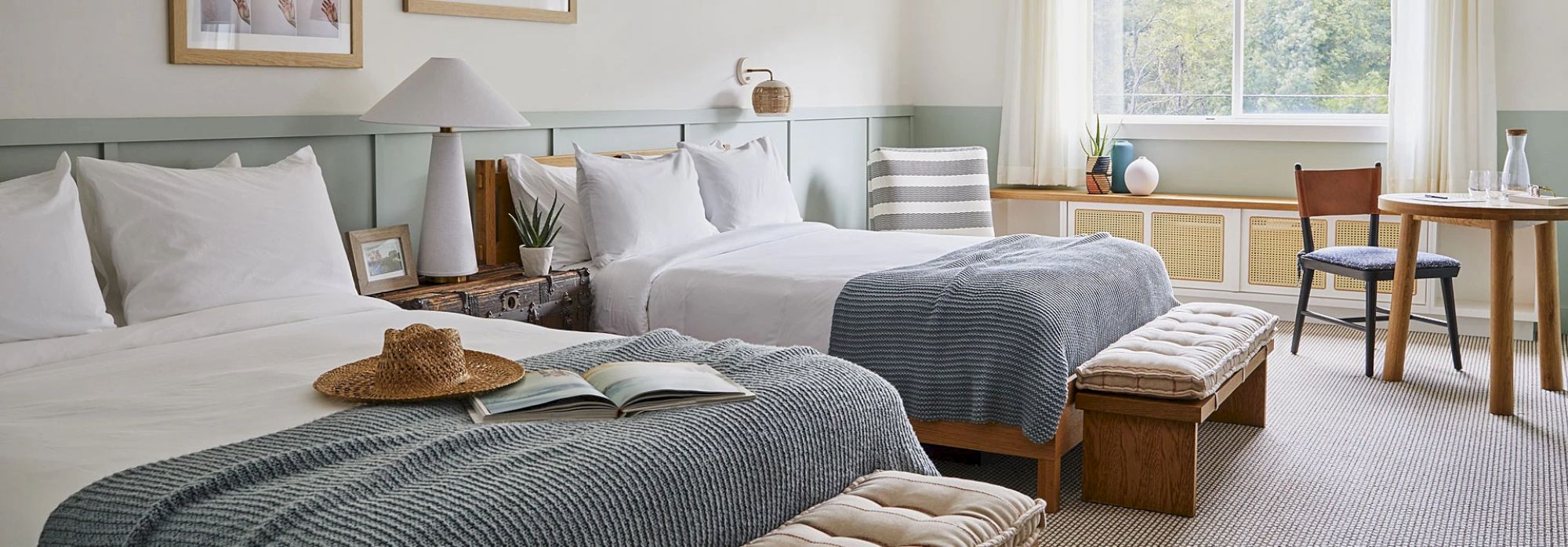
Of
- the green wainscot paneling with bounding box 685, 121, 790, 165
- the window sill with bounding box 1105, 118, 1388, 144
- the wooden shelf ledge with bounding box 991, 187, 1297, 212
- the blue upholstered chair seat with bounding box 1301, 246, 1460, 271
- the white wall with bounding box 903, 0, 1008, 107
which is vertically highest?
the white wall with bounding box 903, 0, 1008, 107

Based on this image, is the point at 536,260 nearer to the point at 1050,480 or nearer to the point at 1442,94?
the point at 1050,480

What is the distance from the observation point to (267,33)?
10.9 feet

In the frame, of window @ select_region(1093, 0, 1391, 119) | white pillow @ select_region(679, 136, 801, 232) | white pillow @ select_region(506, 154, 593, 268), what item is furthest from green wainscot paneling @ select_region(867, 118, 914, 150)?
white pillow @ select_region(506, 154, 593, 268)

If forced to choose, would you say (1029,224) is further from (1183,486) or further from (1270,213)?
(1183,486)

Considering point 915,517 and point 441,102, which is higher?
point 441,102

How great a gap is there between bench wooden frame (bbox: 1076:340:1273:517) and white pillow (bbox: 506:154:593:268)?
1.67m

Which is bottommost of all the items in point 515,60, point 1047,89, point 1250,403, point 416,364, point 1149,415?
point 1250,403

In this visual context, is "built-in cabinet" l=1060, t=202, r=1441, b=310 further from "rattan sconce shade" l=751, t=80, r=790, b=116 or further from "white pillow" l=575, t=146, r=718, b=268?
"white pillow" l=575, t=146, r=718, b=268

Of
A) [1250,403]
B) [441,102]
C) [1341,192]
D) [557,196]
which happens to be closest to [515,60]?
[557,196]

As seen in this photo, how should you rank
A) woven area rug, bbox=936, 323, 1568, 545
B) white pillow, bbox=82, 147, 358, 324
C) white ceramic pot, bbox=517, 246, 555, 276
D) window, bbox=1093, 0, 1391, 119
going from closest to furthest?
white pillow, bbox=82, 147, 358, 324 → woven area rug, bbox=936, 323, 1568, 545 → white ceramic pot, bbox=517, 246, 555, 276 → window, bbox=1093, 0, 1391, 119

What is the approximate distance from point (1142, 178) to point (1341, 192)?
117 centimetres

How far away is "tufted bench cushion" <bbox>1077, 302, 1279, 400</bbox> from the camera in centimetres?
307

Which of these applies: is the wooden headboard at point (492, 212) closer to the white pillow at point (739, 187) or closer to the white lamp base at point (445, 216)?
the white lamp base at point (445, 216)

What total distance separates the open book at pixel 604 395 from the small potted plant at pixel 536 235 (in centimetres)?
162
